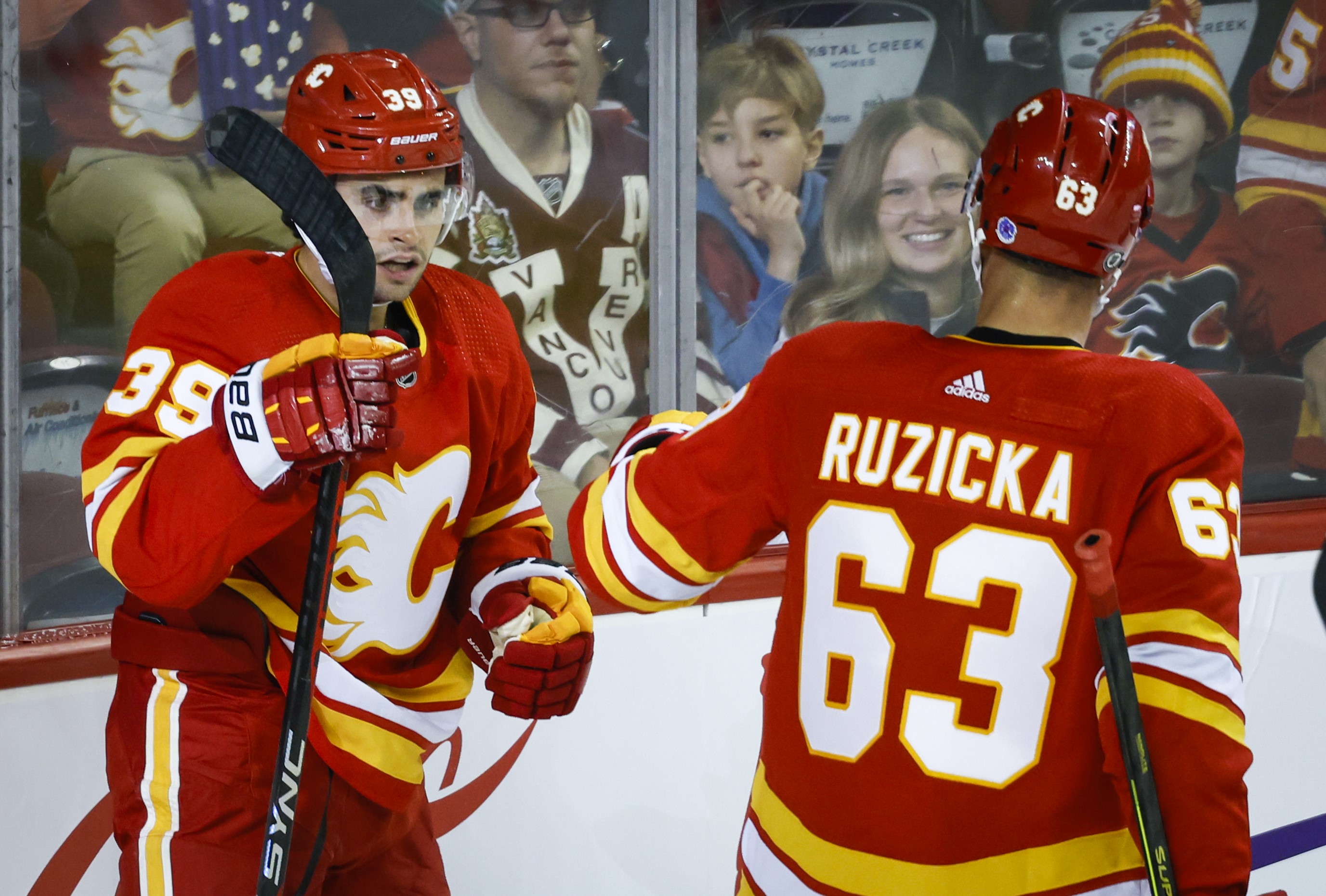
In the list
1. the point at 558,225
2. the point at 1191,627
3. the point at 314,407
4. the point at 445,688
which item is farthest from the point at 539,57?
the point at 1191,627

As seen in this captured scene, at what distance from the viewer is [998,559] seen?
4.34 ft

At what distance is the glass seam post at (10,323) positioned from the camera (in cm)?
223

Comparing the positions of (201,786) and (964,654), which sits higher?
(964,654)

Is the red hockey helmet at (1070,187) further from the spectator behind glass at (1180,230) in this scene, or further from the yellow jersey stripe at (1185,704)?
the spectator behind glass at (1180,230)

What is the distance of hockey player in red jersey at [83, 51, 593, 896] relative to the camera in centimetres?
142

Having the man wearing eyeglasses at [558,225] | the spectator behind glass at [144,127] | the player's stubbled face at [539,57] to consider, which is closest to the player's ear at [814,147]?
the man wearing eyeglasses at [558,225]

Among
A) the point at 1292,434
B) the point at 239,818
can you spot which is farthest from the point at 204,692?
the point at 1292,434

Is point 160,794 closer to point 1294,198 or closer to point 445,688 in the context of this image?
point 445,688

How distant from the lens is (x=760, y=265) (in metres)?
3.09

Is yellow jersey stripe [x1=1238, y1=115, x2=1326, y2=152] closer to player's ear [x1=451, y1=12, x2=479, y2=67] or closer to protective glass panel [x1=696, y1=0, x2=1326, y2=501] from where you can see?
protective glass panel [x1=696, y1=0, x2=1326, y2=501]

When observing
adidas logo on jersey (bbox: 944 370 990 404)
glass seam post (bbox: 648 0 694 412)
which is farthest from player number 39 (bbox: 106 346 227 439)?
glass seam post (bbox: 648 0 694 412)

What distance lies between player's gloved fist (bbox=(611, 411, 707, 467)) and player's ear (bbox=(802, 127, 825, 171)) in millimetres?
1591

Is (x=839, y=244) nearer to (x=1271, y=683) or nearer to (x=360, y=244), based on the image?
(x=1271, y=683)

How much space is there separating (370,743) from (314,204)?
27.1 inches
